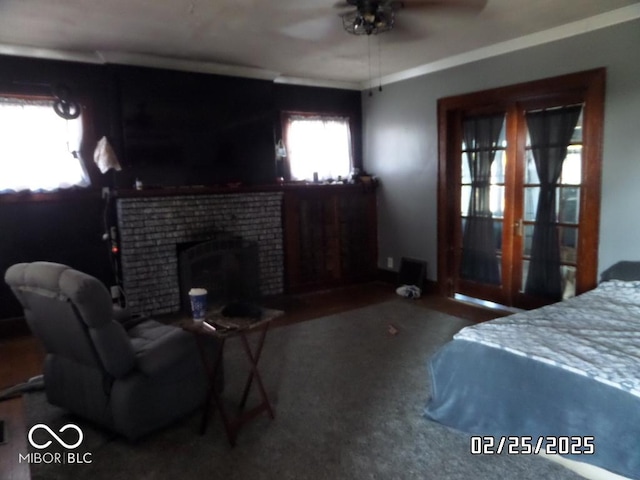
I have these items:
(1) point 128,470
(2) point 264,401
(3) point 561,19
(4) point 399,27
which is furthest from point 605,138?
(1) point 128,470

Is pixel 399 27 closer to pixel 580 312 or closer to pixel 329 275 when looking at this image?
pixel 580 312

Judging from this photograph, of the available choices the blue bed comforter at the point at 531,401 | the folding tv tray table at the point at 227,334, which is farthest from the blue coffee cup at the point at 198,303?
the blue bed comforter at the point at 531,401

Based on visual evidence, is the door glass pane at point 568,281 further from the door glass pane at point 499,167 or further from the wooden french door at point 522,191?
the door glass pane at point 499,167

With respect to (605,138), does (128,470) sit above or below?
below

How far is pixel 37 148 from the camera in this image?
162 inches

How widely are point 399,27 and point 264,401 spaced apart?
9.72 ft

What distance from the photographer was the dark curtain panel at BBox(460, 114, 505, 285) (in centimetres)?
461

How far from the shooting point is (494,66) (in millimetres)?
4375

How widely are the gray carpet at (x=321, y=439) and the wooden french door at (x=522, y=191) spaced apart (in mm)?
1608

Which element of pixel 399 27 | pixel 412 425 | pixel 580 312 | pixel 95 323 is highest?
pixel 399 27

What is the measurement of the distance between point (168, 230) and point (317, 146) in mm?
2168

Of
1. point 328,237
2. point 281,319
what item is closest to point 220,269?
point 281,319

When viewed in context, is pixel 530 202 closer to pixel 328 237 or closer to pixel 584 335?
pixel 584 335
